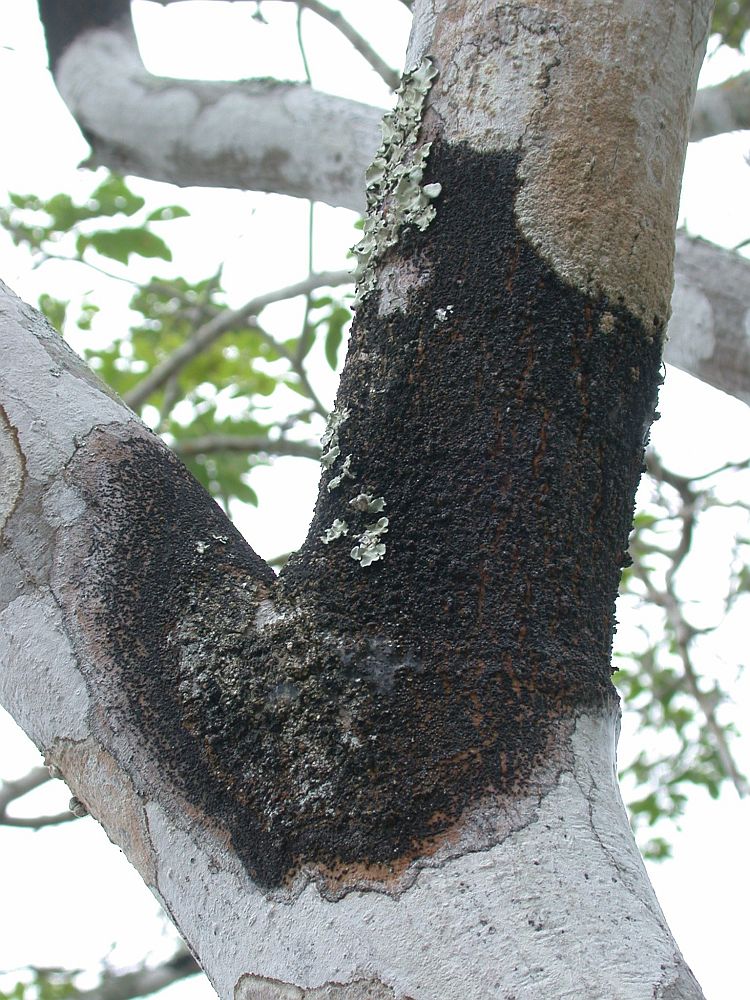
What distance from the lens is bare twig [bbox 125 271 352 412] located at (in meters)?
4.01

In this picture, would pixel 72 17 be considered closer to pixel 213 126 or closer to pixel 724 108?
pixel 213 126

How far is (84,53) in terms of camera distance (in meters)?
2.66

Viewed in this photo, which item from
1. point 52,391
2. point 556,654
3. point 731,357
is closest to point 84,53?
point 731,357

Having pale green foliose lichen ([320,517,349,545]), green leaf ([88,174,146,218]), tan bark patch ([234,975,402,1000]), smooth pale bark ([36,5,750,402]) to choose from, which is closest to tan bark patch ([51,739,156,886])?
tan bark patch ([234,975,402,1000])

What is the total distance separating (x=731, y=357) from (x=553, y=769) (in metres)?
1.45

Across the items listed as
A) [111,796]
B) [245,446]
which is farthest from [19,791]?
[111,796]

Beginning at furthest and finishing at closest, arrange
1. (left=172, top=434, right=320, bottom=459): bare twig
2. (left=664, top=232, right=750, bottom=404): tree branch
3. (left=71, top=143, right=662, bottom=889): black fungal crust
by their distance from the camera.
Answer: (left=172, top=434, right=320, bottom=459): bare twig → (left=664, top=232, right=750, bottom=404): tree branch → (left=71, top=143, right=662, bottom=889): black fungal crust

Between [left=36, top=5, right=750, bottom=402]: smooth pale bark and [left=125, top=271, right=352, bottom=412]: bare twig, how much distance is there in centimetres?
136

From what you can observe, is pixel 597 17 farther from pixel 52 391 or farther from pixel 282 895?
pixel 282 895

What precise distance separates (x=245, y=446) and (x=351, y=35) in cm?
153

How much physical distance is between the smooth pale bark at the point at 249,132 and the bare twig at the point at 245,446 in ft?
4.61

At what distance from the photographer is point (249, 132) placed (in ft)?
8.09

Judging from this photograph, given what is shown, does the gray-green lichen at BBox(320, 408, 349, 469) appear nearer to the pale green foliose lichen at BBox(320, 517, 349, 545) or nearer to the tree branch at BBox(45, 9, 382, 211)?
the pale green foliose lichen at BBox(320, 517, 349, 545)

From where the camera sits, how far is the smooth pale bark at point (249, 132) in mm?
2154
